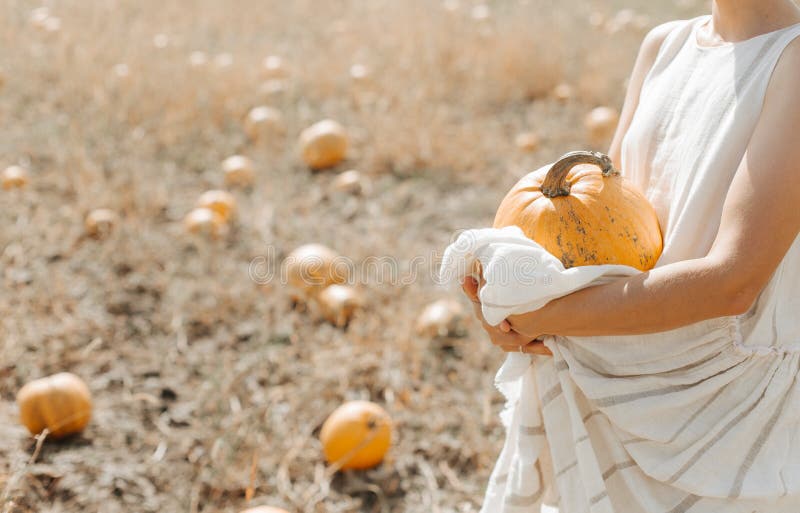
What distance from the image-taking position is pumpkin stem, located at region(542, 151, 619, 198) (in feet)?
5.23

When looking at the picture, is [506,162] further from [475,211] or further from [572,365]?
[572,365]

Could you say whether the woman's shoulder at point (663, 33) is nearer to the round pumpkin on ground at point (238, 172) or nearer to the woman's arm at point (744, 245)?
the woman's arm at point (744, 245)

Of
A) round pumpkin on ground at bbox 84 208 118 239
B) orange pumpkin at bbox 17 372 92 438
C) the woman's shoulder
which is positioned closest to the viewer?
the woman's shoulder

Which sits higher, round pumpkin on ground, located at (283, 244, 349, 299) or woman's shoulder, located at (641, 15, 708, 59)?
woman's shoulder, located at (641, 15, 708, 59)

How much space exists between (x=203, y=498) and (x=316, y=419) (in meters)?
0.58

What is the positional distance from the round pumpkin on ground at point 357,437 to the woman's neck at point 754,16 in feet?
5.92

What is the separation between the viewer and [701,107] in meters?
1.50

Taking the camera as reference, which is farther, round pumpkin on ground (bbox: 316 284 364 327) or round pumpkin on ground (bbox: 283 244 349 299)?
round pumpkin on ground (bbox: 283 244 349 299)

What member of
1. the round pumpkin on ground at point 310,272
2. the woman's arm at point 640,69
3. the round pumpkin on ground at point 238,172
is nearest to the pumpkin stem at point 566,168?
the woman's arm at point 640,69

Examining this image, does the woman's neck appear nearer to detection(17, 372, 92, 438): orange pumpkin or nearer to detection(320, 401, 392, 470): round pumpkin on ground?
detection(320, 401, 392, 470): round pumpkin on ground

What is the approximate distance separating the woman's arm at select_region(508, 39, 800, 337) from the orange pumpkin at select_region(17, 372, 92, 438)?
2.08 meters

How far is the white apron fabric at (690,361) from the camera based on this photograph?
1414 millimetres

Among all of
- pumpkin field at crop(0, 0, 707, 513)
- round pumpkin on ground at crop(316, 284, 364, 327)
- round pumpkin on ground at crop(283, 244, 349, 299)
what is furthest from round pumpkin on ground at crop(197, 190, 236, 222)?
round pumpkin on ground at crop(316, 284, 364, 327)

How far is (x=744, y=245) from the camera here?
1.29m
